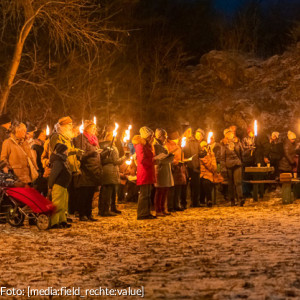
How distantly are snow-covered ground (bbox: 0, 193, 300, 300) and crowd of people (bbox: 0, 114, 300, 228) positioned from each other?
2.74ft

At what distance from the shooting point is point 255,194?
1493cm

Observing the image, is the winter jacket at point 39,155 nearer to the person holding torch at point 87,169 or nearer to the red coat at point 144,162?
the person holding torch at point 87,169

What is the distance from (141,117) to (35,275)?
908 inches

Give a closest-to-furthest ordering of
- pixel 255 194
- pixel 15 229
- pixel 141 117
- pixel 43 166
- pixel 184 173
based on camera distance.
→ pixel 15 229
pixel 43 166
pixel 184 173
pixel 255 194
pixel 141 117

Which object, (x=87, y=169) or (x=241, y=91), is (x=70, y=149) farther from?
(x=241, y=91)

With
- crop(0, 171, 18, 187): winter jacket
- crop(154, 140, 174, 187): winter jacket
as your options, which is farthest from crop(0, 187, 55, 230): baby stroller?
crop(154, 140, 174, 187): winter jacket

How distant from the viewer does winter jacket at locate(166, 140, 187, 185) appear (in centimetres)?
1276

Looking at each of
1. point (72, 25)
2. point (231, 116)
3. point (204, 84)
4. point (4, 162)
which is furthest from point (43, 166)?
point (204, 84)

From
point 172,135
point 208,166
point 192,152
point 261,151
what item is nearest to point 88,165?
point 172,135

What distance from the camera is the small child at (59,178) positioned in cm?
944

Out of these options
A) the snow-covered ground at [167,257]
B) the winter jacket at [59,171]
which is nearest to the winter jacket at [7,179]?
the winter jacket at [59,171]

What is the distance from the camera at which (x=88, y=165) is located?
1059 cm

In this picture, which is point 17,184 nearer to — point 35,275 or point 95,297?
point 35,275

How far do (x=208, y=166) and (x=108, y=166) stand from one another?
3745 millimetres
